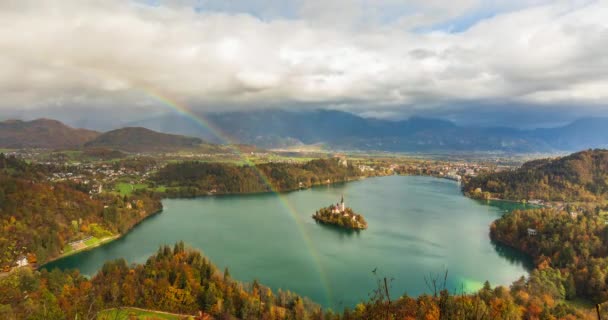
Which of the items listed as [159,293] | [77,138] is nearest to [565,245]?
[159,293]

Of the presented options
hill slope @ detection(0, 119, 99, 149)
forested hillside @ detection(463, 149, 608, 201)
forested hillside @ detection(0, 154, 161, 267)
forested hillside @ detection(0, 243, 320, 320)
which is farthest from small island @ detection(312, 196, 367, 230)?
hill slope @ detection(0, 119, 99, 149)

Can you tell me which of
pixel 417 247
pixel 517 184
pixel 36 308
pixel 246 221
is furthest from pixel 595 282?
pixel 517 184

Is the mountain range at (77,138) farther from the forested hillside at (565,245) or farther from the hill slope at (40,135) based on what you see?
the forested hillside at (565,245)

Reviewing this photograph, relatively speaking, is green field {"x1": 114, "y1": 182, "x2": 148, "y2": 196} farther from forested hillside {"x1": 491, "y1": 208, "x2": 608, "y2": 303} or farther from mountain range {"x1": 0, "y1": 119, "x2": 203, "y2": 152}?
mountain range {"x1": 0, "y1": 119, "x2": 203, "y2": 152}

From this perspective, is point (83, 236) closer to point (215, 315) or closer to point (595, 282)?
point (215, 315)

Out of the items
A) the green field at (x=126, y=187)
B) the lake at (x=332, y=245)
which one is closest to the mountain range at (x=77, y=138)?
the green field at (x=126, y=187)

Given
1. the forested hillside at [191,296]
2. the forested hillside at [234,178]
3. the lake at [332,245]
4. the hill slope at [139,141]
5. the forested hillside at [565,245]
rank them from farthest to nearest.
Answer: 1. the hill slope at [139,141]
2. the forested hillside at [234,178]
3. the lake at [332,245]
4. the forested hillside at [565,245]
5. the forested hillside at [191,296]

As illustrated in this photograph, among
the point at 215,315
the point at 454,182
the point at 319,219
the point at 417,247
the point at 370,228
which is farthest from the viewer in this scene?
the point at 454,182
